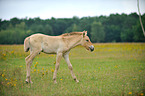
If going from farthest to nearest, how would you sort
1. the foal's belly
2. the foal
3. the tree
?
the tree, the foal's belly, the foal

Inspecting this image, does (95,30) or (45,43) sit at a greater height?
(95,30)

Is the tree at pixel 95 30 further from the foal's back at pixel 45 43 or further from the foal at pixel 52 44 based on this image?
the foal's back at pixel 45 43

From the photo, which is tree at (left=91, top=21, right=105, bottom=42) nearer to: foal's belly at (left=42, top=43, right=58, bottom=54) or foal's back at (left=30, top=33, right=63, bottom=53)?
foal's back at (left=30, top=33, right=63, bottom=53)

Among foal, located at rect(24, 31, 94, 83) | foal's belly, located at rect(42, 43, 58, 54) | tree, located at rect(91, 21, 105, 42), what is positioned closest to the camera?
foal, located at rect(24, 31, 94, 83)

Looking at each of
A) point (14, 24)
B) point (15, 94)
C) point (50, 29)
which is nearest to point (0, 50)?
point (14, 24)

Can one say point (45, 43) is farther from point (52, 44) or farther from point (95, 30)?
point (95, 30)

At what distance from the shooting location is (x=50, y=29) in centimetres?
4003

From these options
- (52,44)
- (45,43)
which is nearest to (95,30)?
(52,44)

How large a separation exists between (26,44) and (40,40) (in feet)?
2.43

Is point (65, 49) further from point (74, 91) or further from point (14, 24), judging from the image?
point (14, 24)

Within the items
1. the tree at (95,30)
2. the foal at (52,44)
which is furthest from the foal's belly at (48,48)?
the tree at (95,30)

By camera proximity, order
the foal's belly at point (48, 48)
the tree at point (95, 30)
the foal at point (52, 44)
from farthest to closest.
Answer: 1. the tree at point (95, 30)
2. the foal's belly at point (48, 48)
3. the foal at point (52, 44)

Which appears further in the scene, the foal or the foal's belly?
the foal's belly

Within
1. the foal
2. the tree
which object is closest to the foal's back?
the foal
